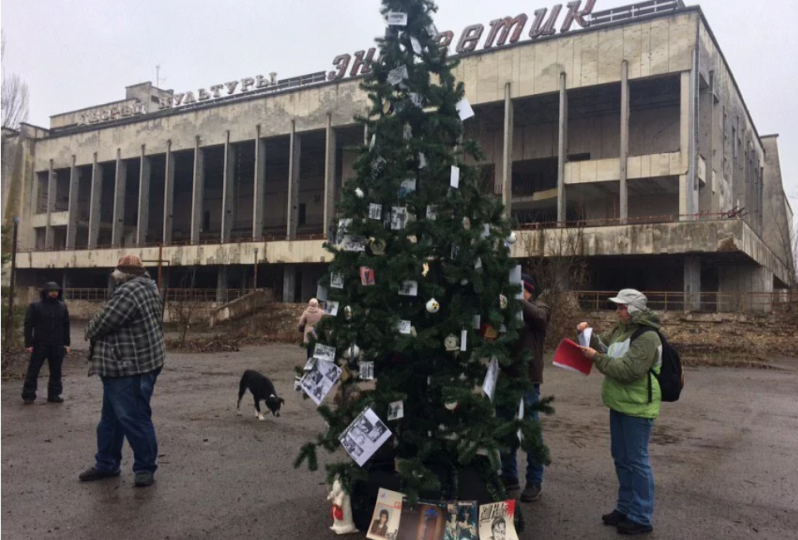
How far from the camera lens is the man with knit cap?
5.54 metres

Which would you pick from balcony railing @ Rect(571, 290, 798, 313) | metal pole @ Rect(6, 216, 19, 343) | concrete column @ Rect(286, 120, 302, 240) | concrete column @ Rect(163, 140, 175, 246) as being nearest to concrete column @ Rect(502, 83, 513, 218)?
balcony railing @ Rect(571, 290, 798, 313)

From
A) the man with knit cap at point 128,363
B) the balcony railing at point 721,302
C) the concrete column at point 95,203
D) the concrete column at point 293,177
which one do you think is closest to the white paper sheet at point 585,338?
the man with knit cap at point 128,363

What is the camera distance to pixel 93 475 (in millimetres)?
5793

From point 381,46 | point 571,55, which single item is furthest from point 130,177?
point 381,46

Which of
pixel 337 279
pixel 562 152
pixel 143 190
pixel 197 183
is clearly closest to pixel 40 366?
pixel 337 279

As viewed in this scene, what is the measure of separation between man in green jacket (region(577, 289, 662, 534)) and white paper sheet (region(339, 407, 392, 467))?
1839mm

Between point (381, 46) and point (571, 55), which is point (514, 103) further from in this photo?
point (381, 46)

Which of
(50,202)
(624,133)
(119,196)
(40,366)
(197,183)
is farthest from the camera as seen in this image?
(50,202)

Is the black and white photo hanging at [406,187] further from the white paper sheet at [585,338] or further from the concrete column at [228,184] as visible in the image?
the concrete column at [228,184]

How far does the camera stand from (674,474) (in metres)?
6.56

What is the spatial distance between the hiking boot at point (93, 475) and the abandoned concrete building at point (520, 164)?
47.9 ft

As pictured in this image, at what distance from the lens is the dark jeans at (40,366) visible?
33.0ft

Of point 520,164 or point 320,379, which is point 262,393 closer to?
point 320,379

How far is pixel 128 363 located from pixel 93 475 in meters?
1.24
